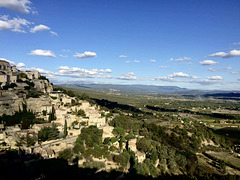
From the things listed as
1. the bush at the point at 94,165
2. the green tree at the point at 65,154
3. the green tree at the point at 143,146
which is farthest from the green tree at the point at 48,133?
the green tree at the point at 143,146

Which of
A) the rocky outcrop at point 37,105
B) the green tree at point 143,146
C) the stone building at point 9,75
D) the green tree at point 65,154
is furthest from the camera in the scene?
the stone building at point 9,75

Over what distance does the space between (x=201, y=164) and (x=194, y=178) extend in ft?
31.8

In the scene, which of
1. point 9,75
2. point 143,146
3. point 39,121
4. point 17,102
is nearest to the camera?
point 39,121

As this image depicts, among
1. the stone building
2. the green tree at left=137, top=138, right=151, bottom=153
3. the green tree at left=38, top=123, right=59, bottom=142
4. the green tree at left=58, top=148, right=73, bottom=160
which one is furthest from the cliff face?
the green tree at left=137, top=138, right=151, bottom=153

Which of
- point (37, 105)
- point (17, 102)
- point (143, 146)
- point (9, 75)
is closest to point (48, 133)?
point (37, 105)

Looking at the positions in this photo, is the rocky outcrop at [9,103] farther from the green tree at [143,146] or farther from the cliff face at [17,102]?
the green tree at [143,146]

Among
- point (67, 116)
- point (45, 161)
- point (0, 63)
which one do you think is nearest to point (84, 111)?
point (67, 116)

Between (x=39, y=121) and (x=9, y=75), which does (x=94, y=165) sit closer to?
(x=39, y=121)

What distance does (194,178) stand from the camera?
102 ft

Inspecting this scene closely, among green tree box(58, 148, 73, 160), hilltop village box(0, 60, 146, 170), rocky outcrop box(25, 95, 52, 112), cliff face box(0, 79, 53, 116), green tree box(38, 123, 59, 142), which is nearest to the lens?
green tree box(58, 148, 73, 160)

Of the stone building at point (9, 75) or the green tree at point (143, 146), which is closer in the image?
the green tree at point (143, 146)

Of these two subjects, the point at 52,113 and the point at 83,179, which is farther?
the point at 52,113

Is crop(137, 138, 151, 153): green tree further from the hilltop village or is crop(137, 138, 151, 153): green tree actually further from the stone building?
the stone building

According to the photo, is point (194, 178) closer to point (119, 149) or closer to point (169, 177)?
point (169, 177)
